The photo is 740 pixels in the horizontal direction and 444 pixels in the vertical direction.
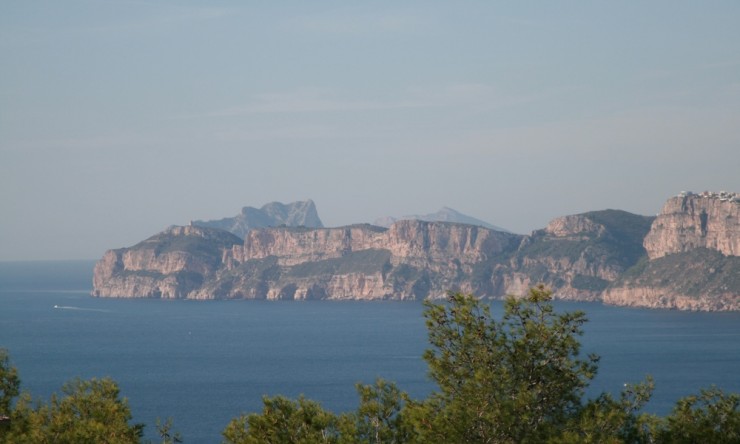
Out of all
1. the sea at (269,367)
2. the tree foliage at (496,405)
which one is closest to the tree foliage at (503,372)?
the tree foliage at (496,405)

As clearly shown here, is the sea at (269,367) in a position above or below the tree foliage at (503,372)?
below

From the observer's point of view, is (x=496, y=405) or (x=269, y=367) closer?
(x=496, y=405)

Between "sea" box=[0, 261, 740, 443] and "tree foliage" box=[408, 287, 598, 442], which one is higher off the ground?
"tree foliage" box=[408, 287, 598, 442]

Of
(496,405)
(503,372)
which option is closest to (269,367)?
(503,372)

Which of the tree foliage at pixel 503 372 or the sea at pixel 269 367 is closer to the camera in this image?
the tree foliage at pixel 503 372

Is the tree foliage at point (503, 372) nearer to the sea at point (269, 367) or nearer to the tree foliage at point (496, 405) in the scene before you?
the tree foliage at point (496, 405)

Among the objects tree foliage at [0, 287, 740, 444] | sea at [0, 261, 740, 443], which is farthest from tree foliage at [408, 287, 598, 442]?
sea at [0, 261, 740, 443]

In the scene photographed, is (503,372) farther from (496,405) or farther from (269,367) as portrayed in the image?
(269,367)

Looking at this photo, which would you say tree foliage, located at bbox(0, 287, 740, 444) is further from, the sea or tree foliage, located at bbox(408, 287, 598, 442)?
the sea

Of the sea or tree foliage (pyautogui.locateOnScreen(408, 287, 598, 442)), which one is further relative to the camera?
the sea

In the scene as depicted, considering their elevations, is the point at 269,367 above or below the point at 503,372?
below

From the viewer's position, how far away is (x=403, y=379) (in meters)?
135

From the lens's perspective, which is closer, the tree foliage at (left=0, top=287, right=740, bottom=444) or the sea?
the tree foliage at (left=0, top=287, right=740, bottom=444)

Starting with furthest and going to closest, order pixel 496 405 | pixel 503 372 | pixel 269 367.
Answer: pixel 269 367, pixel 503 372, pixel 496 405
